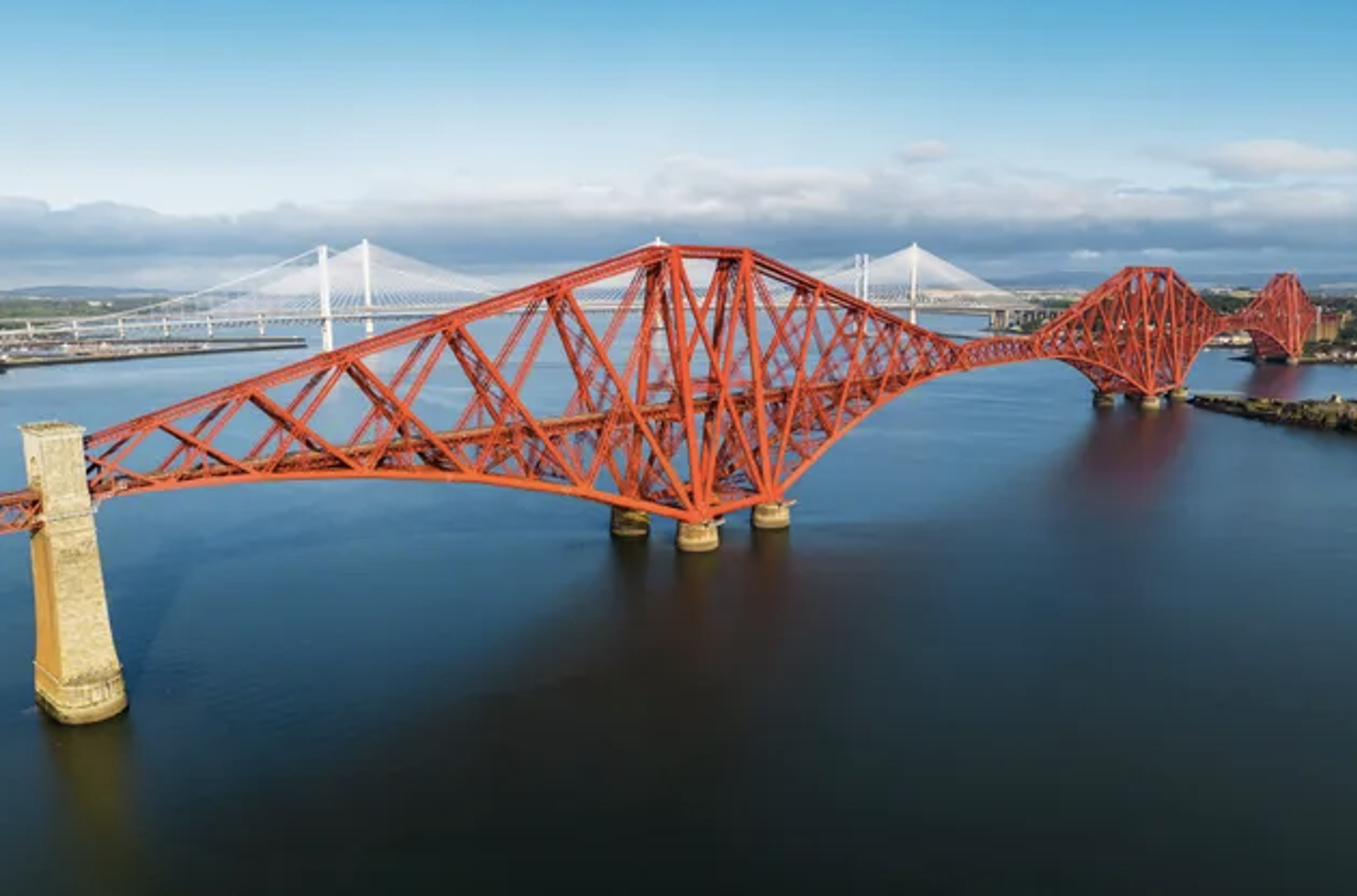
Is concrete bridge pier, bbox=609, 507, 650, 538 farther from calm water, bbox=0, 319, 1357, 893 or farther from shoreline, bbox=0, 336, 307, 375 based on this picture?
shoreline, bbox=0, 336, 307, 375

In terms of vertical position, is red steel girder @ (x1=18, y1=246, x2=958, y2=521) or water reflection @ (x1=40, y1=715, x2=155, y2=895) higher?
red steel girder @ (x1=18, y1=246, x2=958, y2=521)

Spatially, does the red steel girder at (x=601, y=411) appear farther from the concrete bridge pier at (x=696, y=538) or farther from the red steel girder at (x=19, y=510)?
the red steel girder at (x=19, y=510)

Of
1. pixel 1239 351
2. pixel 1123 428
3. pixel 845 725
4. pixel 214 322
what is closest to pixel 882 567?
pixel 845 725

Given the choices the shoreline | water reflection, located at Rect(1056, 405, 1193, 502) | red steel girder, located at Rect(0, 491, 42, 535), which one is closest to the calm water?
red steel girder, located at Rect(0, 491, 42, 535)

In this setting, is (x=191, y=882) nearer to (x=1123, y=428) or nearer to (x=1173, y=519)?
(x=1173, y=519)

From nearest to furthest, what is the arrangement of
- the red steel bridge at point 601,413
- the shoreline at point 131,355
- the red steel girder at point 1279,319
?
1. the red steel bridge at point 601,413
2. the red steel girder at point 1279,319
3. the shoreline at point 131,355

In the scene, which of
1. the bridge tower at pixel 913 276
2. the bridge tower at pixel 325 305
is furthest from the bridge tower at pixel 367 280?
the bridge tower at pixel 913 276
